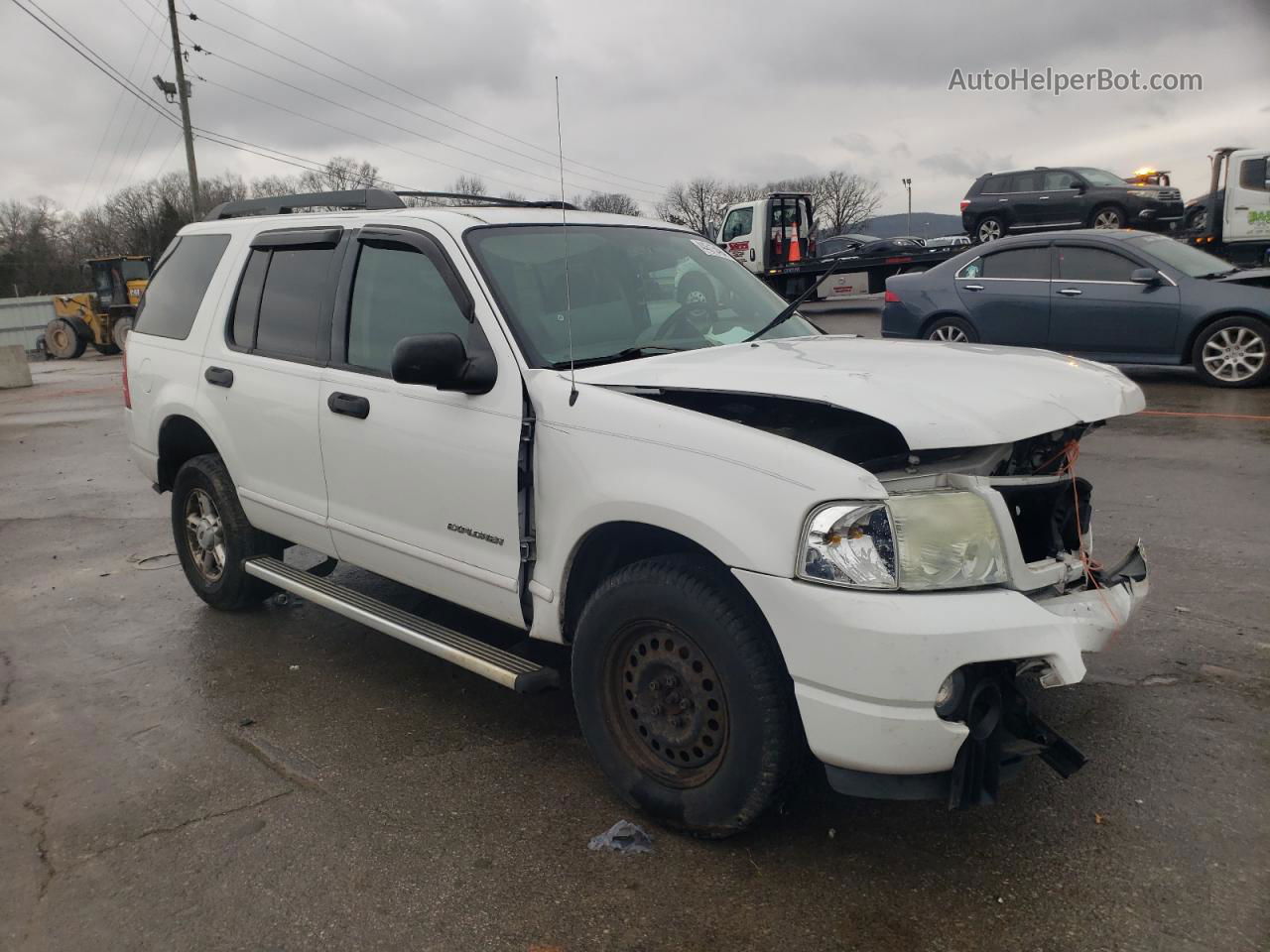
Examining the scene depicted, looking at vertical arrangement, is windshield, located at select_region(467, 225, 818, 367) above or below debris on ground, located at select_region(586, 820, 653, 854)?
above

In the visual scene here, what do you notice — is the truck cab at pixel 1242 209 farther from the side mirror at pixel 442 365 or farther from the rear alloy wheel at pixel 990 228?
the side mirror at pixel 442 365

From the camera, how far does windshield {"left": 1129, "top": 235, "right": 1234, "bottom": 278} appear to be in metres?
10.9

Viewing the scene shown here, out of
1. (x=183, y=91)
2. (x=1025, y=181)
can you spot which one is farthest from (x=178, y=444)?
(x=183, y=91)

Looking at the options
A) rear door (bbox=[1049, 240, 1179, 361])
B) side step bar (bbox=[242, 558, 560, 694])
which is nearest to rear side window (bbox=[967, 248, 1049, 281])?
rear door (bbox=[1049, 240, 1179, 361])

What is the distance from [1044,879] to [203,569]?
4.47 meters

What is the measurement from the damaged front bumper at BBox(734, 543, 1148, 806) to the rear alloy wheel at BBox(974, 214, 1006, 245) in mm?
20203

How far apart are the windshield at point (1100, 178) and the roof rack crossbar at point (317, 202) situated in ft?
60.9

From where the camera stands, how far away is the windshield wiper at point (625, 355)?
3.51 metres

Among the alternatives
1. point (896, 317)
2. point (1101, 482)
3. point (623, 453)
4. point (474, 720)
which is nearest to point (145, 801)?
point (474, 720)

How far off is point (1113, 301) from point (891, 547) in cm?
963

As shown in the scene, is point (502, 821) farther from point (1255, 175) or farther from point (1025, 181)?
point (1025, 181)

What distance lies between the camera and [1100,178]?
19922mm

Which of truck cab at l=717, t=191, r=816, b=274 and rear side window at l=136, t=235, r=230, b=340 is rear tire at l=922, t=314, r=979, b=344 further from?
truck cab at l=717, t=191, r=816, b=274

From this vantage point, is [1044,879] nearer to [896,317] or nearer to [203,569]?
[203,569]
